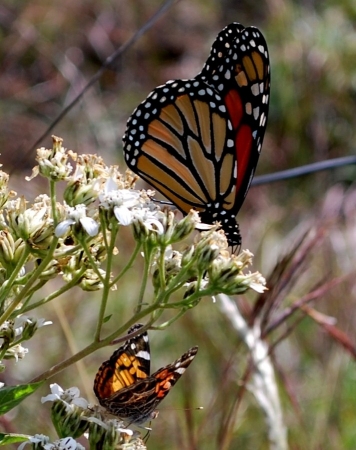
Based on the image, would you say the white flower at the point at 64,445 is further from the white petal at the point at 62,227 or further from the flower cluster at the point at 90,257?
the white petal at the point at 62,227

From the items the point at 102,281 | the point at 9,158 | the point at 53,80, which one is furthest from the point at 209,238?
the point at 53,80

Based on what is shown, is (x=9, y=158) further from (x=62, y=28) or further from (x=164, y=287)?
(x=164, y=287)

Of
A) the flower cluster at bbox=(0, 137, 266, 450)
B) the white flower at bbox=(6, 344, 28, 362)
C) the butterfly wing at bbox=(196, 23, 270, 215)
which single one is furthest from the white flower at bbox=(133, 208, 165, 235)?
the butterfly wing at bbox=(196, 23, 270, 215)

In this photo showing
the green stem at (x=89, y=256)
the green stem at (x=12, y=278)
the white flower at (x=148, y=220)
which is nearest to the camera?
the green stem at (x=12, y=278)

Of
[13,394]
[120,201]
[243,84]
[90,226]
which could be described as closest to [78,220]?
[90,226]

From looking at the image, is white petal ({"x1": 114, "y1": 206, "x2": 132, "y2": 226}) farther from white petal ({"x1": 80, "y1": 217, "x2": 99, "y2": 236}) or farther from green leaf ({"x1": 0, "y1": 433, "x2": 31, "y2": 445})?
green leaf ({"x1": 0, "y1": 433, "x2": 31, "y2": 445})


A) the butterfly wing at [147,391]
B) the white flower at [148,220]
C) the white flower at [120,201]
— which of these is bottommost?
the butterfly wing at [147,391]

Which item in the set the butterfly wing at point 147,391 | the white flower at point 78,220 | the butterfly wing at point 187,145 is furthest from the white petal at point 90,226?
the butterfly wing at point 187,145
